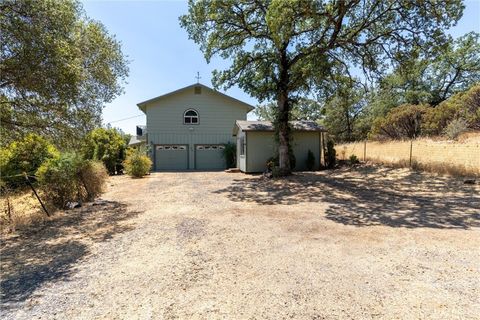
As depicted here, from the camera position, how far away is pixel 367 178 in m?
12.4

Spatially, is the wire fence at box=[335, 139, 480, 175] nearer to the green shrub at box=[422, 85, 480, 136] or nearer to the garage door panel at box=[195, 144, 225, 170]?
the green shrub at box=[422, 85, 480, 136]

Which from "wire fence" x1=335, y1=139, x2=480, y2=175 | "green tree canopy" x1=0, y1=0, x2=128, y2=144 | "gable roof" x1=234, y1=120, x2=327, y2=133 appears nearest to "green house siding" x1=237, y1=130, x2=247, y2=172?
"gable roof" x1=234, y1=120, x2=327, y2=133

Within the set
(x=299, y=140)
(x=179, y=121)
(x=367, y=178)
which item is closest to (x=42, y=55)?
(x=367, y=178)

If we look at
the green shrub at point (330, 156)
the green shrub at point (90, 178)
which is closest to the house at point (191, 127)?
the green shrub at point (330, 156)

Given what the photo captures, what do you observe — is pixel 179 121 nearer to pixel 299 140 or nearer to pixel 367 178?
pixel 299 140

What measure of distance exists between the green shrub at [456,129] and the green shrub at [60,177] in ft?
66.1

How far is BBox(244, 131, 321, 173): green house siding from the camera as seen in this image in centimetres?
1642

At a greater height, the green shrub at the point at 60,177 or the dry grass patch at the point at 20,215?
the green shrub at the point at 60,177

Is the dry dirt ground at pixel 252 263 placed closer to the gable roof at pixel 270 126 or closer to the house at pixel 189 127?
the gable roof at pixel 270 126

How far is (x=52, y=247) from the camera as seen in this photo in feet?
16.2

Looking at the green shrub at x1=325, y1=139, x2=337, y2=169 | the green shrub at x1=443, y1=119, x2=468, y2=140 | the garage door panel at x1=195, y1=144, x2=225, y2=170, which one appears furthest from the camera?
the garage door panel at x1=195, y1=144, x2=225, y2=170

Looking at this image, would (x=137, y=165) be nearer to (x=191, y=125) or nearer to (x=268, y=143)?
(x=191, y=125)

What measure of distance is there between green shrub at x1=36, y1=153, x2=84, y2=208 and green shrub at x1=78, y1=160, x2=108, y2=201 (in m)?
0.39

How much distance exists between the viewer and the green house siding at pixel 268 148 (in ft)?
53.9
